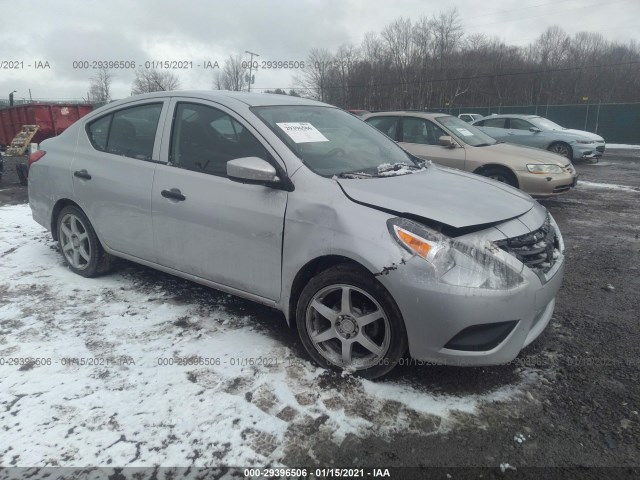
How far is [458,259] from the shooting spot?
2.42m

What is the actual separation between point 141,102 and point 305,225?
6.87 ft

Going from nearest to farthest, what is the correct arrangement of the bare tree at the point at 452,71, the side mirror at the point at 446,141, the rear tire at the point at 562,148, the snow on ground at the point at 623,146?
the side mirror at the point at 446,141 < the rear tire at the point at 562,148 < the snow on ground at the point at 623,146 < the bare tree at the point at 452,71

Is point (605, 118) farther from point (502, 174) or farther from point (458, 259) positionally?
point (458, 259)

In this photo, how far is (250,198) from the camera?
302cm

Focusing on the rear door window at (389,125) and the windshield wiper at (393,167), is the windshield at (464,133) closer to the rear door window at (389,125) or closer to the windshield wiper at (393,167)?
the rear door window at (389,125)

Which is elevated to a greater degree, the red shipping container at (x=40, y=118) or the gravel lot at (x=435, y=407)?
the red shipping container at (x=40, y=118)

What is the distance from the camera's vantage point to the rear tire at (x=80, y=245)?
4223 millimetres

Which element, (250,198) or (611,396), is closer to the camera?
(611,396)

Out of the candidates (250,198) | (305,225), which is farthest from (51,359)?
(305,225)

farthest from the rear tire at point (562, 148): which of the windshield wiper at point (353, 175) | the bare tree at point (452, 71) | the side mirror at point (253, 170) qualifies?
the bare tree at point (452, 71)

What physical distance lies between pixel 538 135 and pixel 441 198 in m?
12.7

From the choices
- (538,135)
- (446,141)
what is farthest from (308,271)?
(538,135)

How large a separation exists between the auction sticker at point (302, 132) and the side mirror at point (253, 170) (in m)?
0.37

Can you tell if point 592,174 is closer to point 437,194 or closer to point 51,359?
point 437,194
